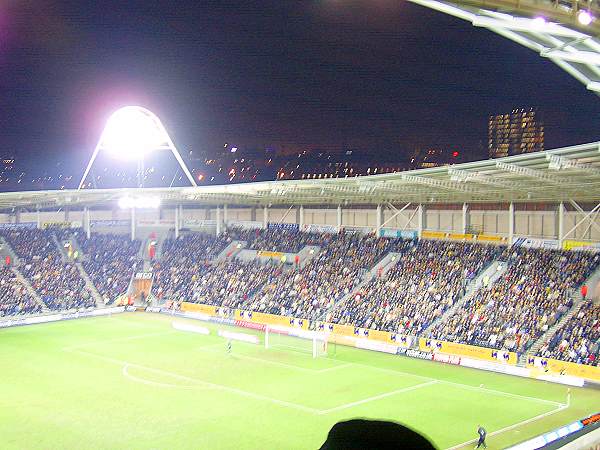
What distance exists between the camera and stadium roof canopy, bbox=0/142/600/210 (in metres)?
28.9

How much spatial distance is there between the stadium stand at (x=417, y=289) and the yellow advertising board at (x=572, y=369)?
835 cm

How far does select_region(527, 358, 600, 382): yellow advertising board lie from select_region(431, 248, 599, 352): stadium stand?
6.90ft

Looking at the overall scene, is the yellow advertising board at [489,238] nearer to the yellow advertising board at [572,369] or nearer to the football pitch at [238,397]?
the football pitch at [238,397]

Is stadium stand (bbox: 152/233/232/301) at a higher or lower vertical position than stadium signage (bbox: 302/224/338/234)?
lower

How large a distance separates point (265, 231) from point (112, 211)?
16.9 meters

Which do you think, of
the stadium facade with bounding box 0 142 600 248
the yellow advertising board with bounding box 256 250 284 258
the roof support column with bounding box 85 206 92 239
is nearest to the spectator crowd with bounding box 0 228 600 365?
the yellow advertising board with bounding box 256 250 284 258

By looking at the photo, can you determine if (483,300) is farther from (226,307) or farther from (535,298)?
(226,307)

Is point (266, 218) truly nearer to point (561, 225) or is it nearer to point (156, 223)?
point (156, 223)

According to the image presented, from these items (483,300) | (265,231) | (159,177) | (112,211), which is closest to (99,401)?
(483,300)

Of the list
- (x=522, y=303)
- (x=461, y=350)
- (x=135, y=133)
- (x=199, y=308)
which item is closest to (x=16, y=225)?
(x=135, y=133)

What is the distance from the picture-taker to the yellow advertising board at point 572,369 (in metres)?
31.0

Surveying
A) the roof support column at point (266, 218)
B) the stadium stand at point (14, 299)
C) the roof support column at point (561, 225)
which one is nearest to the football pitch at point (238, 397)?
the stadium stand at point (14, 299)

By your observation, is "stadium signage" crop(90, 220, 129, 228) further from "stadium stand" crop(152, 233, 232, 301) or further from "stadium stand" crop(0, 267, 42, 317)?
"stadium stand" crop(0, 267, 42, 317)

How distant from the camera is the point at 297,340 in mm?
42688
